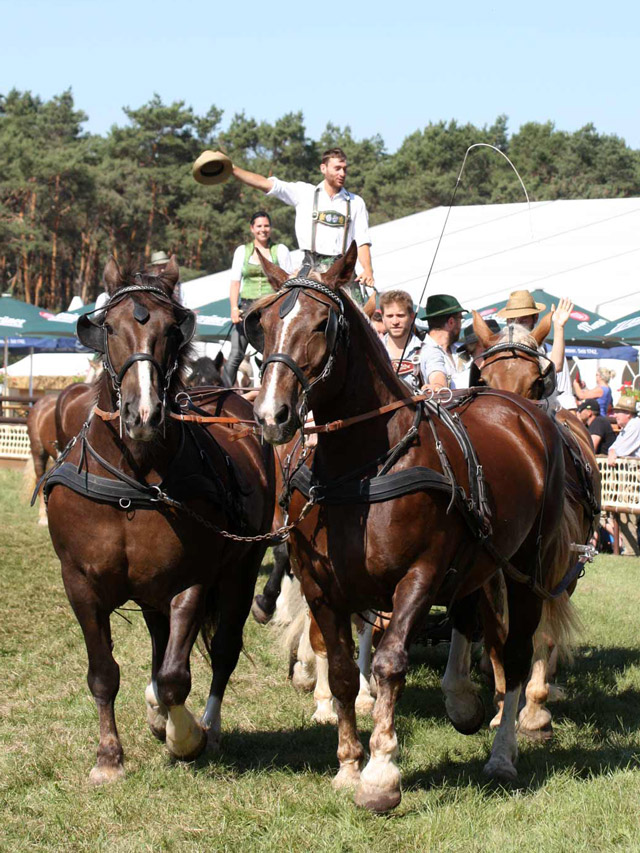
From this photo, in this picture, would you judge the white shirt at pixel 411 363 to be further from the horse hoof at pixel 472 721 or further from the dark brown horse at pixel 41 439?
the dark brown horse at pixel 41 439

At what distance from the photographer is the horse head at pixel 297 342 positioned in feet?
13.2

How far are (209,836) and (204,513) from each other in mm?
1522

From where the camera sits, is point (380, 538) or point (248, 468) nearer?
point (380, 538)

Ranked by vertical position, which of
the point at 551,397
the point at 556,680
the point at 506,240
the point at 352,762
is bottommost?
the point at 556,680

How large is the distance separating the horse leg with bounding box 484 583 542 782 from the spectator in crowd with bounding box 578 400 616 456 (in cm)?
951

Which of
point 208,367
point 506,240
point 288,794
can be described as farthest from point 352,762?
point 506,240

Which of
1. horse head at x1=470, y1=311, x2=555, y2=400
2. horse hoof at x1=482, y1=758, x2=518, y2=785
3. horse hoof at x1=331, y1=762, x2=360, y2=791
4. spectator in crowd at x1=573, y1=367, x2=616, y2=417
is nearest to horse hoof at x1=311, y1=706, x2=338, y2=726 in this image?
horse hoof at x1=482, y1=758, x2=518, y2=785

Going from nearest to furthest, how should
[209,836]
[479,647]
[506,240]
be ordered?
[209,836]
[479,647]
[506,240]

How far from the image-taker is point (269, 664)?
7648 mm

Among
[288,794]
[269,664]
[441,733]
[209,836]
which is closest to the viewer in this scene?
[209,836]

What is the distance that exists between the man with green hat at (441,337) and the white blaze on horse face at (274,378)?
7.77 feet

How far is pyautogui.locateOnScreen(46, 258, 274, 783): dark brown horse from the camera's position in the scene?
476 cm

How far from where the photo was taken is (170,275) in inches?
204

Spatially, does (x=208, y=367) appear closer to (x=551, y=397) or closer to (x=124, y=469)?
(x=551, y=397)
